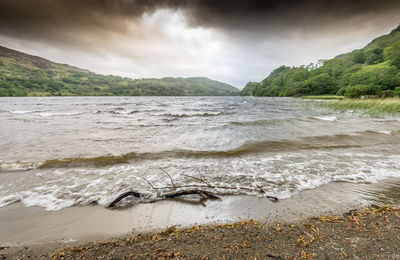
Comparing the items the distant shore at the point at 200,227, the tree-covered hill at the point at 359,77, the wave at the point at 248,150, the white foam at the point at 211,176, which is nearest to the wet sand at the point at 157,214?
the distant shore at the point at 200,227

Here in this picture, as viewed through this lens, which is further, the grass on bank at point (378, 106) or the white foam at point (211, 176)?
the grass on bank at point (378, 106)

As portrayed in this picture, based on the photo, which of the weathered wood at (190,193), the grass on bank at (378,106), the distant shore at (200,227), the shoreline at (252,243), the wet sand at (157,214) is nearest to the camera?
the shoreline at (252,243)

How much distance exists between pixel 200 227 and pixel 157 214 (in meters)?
1.03

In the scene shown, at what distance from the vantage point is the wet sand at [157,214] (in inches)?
112

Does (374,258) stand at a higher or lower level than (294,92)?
lower

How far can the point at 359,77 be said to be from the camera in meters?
66.5

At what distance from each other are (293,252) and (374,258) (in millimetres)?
1016

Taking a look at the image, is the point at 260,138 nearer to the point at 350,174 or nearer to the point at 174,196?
the point at 350,174

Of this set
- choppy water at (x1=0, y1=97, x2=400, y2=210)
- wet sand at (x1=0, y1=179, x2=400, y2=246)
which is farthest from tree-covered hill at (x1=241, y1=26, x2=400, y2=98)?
wet sand at (x1=0, y1=179, x2=400, y2=246)

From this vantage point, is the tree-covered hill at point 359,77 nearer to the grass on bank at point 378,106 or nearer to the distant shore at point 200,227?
the grass on bank at point 378,106

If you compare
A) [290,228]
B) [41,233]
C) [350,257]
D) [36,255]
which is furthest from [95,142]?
[350,257]

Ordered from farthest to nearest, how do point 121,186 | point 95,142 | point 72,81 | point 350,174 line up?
point 72,81 < point 95,142 < point 350,174 < point 121,186

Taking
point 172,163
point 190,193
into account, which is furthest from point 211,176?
point 172,163

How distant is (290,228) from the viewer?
2.74 meters
